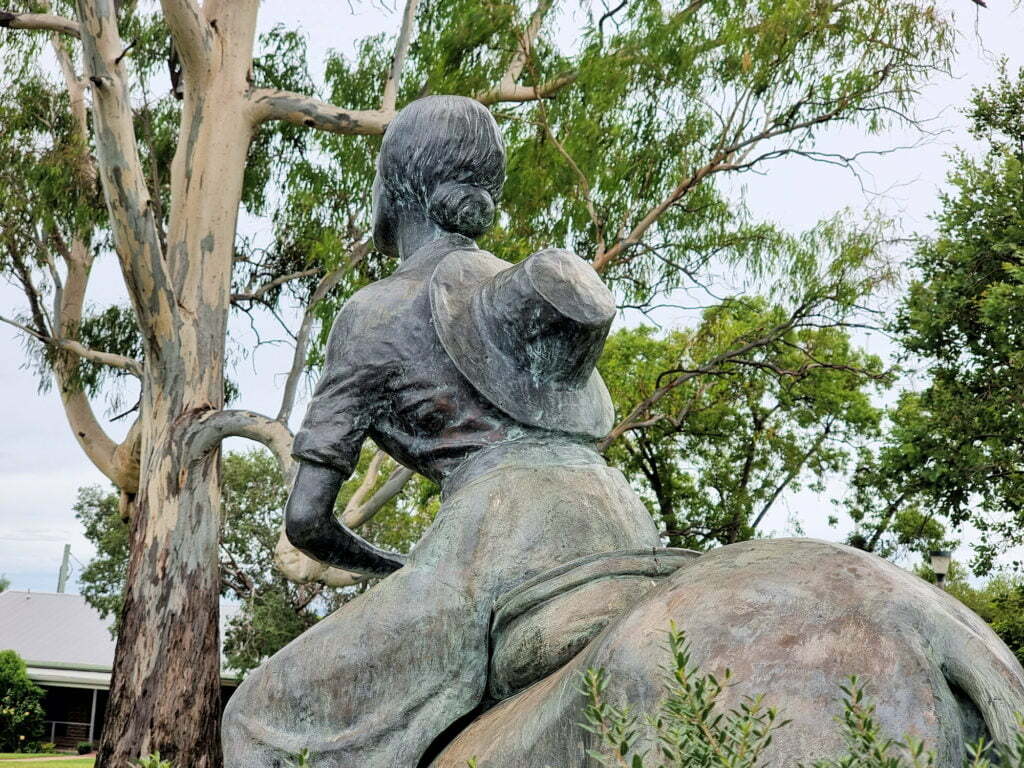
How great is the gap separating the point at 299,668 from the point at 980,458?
12.6 m

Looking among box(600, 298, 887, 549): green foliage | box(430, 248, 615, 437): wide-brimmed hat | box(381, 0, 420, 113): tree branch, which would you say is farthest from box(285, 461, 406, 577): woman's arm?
box(600, 298, 887, 549): green foliage

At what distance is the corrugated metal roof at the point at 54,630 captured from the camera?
1377 inches

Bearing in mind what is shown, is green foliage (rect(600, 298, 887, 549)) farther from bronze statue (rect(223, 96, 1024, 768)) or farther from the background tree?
bronze statue (rect(223, 96, 1024, 768))

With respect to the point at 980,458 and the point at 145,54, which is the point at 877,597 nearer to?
the point at 980,458

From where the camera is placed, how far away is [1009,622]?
14.8 meters

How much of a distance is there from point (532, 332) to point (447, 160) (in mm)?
572

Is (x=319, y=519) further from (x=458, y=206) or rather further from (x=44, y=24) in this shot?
(x=44, y=24)

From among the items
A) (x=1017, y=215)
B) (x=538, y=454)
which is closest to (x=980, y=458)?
(x=1017, y=215)

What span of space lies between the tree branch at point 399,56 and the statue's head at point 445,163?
33.8 ft

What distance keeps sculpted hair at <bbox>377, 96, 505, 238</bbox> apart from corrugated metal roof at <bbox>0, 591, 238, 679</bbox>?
29916 millimetres

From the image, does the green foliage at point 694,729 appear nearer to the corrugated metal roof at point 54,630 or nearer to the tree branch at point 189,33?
the tree branch at point 189,33

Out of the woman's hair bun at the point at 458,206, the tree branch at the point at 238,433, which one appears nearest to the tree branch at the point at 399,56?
the tree branch at the point at 238,433

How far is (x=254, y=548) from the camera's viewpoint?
83.8ft

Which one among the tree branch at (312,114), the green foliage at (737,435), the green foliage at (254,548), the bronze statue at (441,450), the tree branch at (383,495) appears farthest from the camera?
the green foliage at (254,548)
